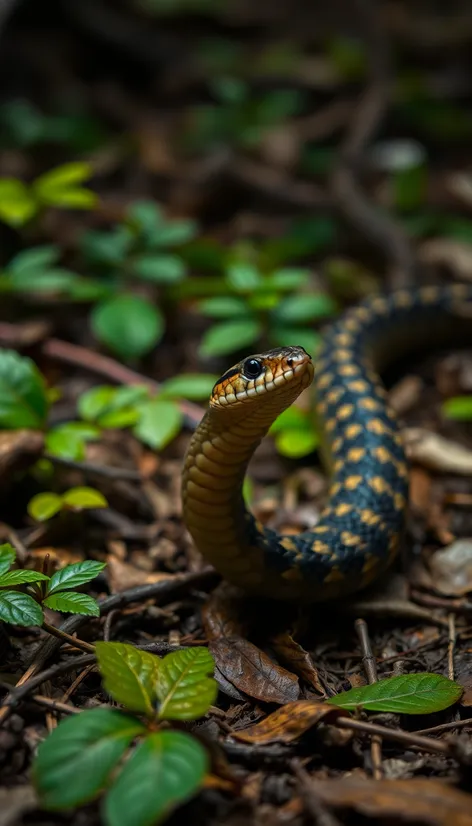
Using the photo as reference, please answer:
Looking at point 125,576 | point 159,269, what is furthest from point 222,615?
point 159,269

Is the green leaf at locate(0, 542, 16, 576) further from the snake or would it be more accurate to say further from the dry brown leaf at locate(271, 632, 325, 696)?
the dry brown leaf at locate(271, 632, 325, 696)

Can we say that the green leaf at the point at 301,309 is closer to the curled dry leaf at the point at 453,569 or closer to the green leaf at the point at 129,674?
the curled dry leaf at the point at 453,569

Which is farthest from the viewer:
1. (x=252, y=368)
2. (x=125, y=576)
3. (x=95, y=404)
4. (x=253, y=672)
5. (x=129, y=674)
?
(x=95, y=404)

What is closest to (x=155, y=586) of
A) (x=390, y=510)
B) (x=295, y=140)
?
(x=390, y=510)

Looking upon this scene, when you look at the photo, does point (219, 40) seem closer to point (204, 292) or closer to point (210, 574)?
point (204, 292)

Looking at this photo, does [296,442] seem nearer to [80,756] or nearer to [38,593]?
[38,593]

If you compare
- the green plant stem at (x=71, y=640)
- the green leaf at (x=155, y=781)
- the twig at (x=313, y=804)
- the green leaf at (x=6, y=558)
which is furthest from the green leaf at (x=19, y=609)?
the twig at (x=313, y=804)

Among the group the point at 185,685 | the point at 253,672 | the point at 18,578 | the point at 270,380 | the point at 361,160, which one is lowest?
the point at 253,672
